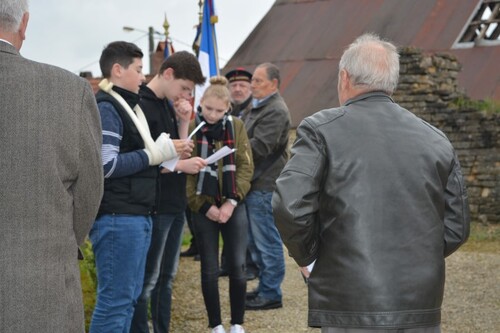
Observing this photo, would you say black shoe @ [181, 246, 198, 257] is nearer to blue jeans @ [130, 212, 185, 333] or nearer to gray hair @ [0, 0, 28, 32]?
blue jeans @ [130, 212, 185, 333]

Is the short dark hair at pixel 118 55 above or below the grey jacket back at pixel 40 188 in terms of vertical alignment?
above

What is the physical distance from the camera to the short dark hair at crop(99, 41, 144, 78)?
4.73 metres

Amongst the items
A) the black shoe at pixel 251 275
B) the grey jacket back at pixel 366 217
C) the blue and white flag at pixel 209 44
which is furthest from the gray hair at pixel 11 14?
the blue and white flag at pixel 209 44

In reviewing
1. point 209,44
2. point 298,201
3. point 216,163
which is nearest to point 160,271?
point 216,163

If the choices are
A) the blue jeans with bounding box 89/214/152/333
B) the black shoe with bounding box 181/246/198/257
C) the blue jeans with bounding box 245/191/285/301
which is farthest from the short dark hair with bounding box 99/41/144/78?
the black shoe with bounding box 181/246/198/257

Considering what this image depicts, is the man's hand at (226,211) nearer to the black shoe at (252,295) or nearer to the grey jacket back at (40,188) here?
the black shoe at (252,295)

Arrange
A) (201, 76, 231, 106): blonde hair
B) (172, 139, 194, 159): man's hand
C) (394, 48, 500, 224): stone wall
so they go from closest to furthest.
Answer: (172, 139, 194, 159): man's hand
(201, 76, 231, 106): blonde hair
(394, 48, 500, 224): stone wall

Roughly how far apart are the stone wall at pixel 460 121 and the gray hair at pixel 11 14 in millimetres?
10997

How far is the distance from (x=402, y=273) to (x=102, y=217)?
6.00 feet

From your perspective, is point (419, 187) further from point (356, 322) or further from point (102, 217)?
point (102, 217)

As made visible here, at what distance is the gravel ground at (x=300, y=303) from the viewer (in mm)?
6723

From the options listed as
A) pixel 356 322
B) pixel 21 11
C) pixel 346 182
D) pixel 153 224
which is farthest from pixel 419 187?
pixel 153 224

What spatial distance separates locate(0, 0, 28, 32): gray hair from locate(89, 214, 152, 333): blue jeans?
1.66 metres

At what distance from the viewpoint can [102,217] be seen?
4543mm
